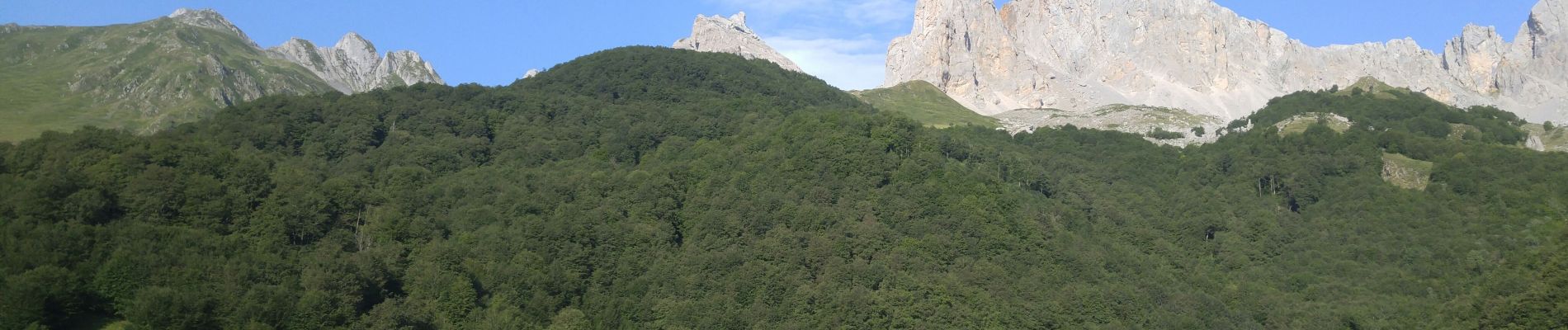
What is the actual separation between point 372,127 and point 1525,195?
347 ft

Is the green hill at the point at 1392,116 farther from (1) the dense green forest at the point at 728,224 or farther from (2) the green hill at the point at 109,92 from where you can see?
(2) the green hill at the point at 109,92

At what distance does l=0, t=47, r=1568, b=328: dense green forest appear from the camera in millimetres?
71250

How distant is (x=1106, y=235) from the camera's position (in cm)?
10888

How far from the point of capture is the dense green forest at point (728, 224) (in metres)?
71.2

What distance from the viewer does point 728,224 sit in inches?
3760

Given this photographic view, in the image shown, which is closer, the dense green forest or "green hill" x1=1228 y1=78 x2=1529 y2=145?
the dense green forest

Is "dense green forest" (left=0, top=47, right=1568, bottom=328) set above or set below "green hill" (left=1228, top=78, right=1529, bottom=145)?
below

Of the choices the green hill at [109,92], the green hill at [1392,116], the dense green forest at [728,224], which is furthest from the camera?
the green hill at [109,92]

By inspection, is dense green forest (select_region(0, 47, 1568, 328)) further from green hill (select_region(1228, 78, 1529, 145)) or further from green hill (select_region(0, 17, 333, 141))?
green hill (select_region(0, 17, 333, 141))

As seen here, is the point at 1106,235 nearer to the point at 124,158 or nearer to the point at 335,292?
the point at 335,292

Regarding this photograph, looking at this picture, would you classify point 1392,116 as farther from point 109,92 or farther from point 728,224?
point 109,92

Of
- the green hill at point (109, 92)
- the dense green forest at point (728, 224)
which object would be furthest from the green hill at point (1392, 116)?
the green hill at point (109, 92)

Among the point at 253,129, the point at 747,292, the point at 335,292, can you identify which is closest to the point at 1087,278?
the point at 747,292

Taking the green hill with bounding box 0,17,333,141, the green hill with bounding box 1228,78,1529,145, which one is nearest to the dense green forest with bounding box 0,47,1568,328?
the green hill with bounding box 1228,78,1529,145
